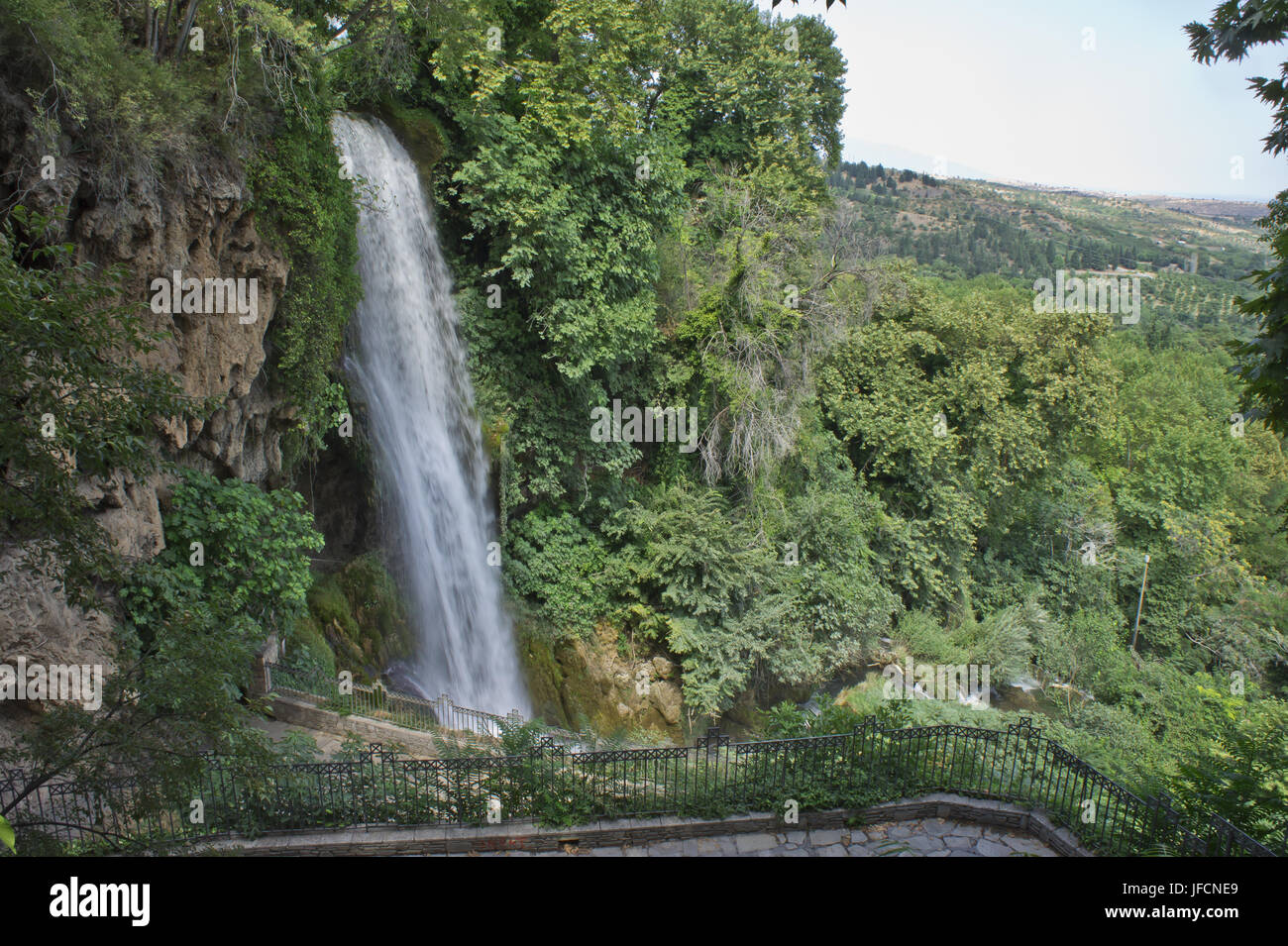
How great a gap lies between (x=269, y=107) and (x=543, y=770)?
862cm

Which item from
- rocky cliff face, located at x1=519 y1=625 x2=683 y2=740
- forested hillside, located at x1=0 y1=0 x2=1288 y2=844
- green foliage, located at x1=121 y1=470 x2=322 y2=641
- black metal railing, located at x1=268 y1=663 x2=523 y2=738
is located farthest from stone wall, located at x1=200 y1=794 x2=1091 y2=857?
rocky cliff face, located at x1=519 y1=625 x2=683 y2=740

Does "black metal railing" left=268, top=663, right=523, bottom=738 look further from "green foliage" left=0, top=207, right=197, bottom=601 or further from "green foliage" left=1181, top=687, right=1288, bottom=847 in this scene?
"green foliage" left=1181, top=687, right=1288, bottom=847

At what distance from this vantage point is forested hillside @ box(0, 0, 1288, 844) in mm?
6707

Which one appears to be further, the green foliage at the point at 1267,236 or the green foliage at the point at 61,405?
the green foliage at the point at 1267,236

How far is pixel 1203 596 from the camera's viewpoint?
87.3 ft

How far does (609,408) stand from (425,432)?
14.3 feet

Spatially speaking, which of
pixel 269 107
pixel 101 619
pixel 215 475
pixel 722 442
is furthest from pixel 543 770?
pixel 722 442

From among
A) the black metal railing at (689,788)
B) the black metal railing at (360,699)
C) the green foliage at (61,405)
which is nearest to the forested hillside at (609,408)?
the green foliage at (61,405)

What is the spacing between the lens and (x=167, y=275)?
8.55m

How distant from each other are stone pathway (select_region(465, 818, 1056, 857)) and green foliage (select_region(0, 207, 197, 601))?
4.36m

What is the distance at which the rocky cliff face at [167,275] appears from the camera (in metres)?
7.18

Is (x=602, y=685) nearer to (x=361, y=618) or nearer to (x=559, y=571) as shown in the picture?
(x=559, y=571)

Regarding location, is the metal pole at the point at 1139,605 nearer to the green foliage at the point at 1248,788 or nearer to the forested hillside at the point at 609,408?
the forested hillside at the point at 609,408

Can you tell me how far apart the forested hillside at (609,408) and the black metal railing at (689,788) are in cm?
76
